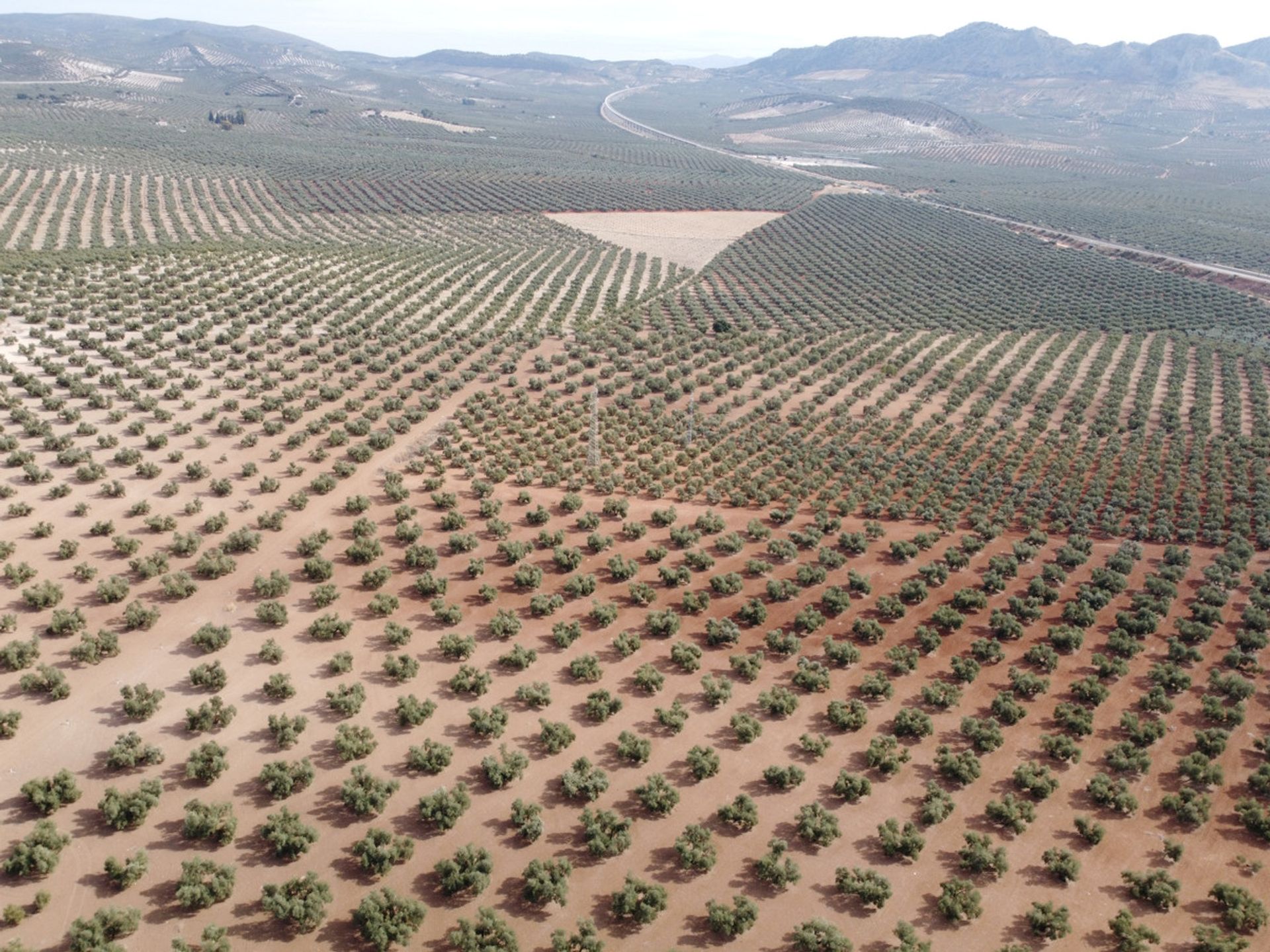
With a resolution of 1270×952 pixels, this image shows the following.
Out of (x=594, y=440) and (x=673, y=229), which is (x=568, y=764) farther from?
(x=673, y=229)

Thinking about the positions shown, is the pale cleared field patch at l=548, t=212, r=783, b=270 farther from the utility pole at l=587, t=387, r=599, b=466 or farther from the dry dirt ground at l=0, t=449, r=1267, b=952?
the dry dirt ground at l=0, t=449, r=1267, b=952

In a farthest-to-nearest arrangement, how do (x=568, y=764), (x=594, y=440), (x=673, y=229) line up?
(x=673, y=229) < (x=594, y=440) < (x=568, y=764)

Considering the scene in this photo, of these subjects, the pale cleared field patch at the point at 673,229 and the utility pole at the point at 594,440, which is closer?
the utility pole at the point at 594,440

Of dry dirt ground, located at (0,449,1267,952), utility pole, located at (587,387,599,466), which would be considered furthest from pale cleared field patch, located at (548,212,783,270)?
dry dirt ground, located at (0,449,1267,952)

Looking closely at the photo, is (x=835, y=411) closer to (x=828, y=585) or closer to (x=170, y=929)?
(x=828, y=585)

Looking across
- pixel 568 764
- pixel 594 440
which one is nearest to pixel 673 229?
pixel 594 440

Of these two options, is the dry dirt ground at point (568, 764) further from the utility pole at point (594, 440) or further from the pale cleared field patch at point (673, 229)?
the pale cleared field patch at point (673, 229)

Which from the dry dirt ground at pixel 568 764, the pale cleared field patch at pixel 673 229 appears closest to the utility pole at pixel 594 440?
the dry dirt ground at pixel 568 764
